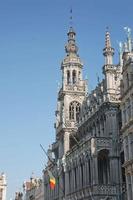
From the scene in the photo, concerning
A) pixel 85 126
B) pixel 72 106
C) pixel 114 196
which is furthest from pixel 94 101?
pixel 114 196

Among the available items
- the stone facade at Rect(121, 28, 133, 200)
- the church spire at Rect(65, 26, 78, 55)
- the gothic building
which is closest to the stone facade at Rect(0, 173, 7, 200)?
the gothic building

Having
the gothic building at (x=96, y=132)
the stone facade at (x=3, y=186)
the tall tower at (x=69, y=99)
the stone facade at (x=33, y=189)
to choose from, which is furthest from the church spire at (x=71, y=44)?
the stone facade at (x=3, y=186)

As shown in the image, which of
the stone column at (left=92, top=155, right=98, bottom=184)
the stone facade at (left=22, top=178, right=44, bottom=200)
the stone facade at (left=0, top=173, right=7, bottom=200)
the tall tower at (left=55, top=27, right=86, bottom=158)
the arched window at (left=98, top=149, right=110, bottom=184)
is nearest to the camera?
the stone column at (left=92, top=155, right=98, bottom=184)

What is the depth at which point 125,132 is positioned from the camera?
52.5 meters

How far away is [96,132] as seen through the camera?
228 feet

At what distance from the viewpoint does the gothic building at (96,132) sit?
5388cm

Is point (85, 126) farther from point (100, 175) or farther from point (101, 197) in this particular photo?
point (101, 197)

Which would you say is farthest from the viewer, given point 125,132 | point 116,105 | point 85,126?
point 85,126

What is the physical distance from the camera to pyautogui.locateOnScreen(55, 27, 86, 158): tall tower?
78750 millimetres

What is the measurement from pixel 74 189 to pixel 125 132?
20.2 metres

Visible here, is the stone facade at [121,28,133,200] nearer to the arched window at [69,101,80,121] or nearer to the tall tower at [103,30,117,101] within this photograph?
the tall tower at [103,30,117,101]

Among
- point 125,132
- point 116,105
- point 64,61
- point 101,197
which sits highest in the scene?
point 64,61

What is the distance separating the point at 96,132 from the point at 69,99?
12840 millimetres

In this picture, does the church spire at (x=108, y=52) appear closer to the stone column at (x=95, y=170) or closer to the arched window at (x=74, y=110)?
the stone column at (x=95, y=170)
